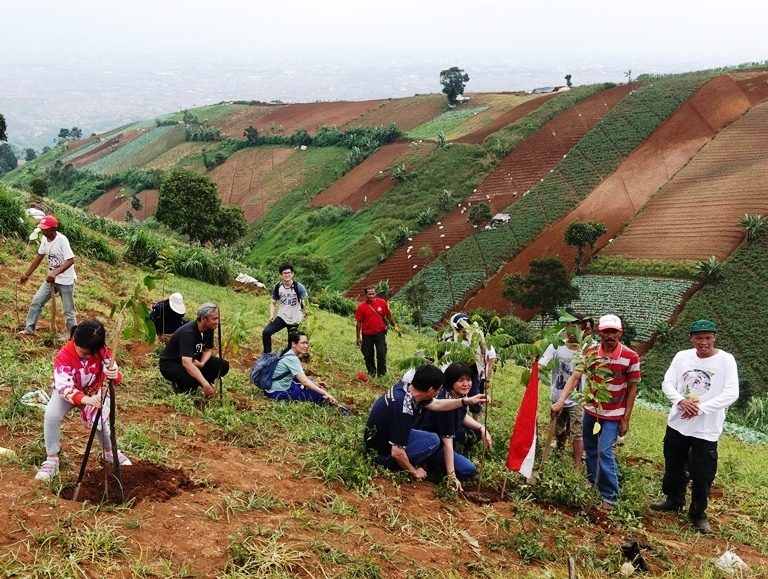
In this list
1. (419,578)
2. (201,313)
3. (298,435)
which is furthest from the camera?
(201,313)

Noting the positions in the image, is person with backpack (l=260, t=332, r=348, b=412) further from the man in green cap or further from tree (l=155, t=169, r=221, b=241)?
tree (l=155, t=169, r=221, b=241)

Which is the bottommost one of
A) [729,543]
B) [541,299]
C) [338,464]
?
[541,299]

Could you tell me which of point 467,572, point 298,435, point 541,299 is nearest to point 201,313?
point 298,435

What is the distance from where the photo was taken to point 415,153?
5812cm

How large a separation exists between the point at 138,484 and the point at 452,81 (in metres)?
72.5

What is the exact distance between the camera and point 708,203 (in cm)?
Answer: 3781

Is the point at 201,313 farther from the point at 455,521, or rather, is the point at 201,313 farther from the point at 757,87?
the point at 757,87

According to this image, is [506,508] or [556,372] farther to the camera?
[556,372]

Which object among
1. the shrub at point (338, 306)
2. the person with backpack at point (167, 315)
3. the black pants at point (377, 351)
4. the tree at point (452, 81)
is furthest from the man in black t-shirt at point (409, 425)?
the tree at point (452, 81)

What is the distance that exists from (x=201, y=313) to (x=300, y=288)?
2.71 metres

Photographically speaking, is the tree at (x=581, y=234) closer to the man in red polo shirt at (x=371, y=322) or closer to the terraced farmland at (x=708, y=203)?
the terraced farmland at (x=708, y=203)

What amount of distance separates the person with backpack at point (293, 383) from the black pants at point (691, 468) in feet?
12.1

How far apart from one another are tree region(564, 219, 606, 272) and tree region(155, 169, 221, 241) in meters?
22.0

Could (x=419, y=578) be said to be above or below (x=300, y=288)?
below
